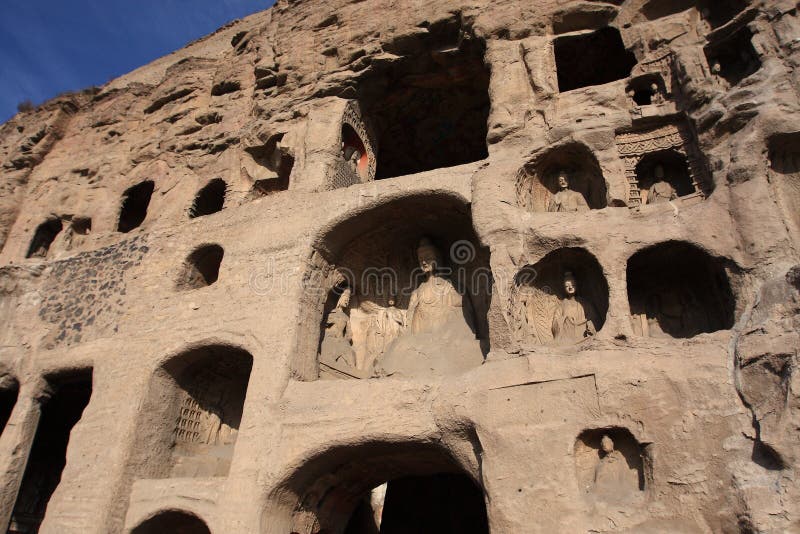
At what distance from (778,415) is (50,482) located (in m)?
11.7

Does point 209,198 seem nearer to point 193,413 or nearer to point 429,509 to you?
point 193,413

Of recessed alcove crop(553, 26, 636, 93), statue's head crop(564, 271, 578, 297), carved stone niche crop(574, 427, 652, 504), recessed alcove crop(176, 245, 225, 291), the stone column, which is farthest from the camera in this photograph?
recessed alcove crop(553, 26, 636, 93)

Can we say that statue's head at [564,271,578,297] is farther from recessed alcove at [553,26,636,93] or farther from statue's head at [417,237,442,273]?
recessed alcove at [553,26,636,93]

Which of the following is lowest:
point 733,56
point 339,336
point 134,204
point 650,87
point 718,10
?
point 339,336

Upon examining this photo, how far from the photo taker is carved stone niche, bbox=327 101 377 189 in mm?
9656

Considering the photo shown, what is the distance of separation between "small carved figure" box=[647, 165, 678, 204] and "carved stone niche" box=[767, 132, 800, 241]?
3.75 feet

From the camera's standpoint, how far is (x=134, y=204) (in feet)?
40.4

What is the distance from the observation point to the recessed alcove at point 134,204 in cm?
1168

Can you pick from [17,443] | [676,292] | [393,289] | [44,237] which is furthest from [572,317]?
[44,237]

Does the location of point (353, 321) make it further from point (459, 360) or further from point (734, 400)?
point (734, 400)

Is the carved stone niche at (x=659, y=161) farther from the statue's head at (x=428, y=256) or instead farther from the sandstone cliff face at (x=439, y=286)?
the statue's head at (x=428, y=256)

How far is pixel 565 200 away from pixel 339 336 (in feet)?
11.9

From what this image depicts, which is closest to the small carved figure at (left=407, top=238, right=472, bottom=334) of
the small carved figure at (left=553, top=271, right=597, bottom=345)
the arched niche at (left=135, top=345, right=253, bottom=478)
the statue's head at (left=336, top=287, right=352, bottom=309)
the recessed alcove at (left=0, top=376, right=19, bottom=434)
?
the statue's head at (left=336, top=287, right=352, bottom=309)

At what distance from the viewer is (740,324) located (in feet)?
18.4
